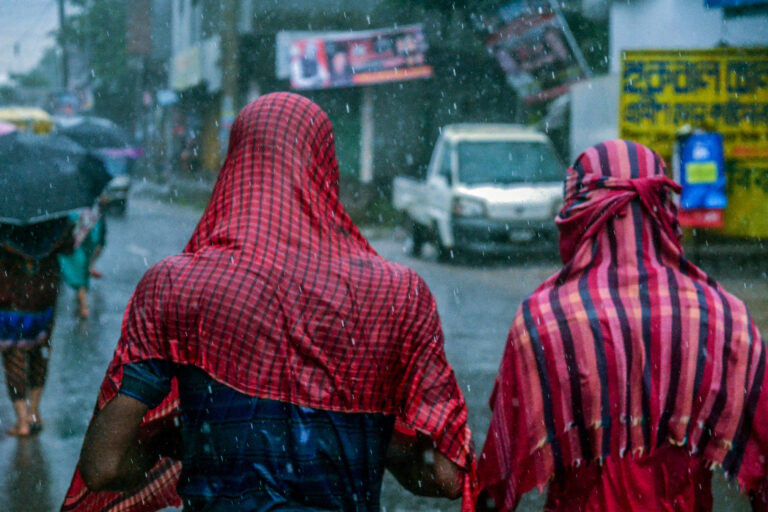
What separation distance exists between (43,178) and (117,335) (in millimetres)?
3523

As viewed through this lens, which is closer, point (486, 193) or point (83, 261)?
point (83, 261)

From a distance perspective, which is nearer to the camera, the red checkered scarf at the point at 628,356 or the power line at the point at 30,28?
the red checkered scarf at the point at 628,356

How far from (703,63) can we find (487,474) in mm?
10886

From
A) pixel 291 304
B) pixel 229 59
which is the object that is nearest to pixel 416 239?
pixel 291 304

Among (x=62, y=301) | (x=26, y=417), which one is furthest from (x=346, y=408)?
(x=62, y=301)

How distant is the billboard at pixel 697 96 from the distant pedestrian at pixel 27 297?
847 cm

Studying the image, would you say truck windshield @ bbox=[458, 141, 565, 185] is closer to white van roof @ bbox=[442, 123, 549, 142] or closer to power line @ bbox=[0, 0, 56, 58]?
white van roof @ bbox=[442, 123, 549, 142]

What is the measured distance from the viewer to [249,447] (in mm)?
1896

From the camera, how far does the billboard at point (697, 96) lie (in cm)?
1240

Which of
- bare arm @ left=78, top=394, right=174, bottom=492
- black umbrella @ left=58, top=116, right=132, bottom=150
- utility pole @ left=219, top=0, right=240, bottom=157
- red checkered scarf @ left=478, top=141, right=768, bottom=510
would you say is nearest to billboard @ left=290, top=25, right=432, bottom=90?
utility pole @ left=219, top=0, right=240, bottom=157

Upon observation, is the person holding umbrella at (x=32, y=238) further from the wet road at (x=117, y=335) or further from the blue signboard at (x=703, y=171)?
the blue signboard at (x=703, y=171)

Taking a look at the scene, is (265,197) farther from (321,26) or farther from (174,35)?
(174,35)

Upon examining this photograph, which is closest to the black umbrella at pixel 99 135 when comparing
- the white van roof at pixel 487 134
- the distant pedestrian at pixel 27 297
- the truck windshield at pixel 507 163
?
the distant pedestrian at pixel 27 297

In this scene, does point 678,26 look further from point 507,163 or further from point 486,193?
point 486,193
